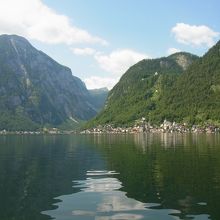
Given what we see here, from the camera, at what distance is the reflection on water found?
35656 millimetres

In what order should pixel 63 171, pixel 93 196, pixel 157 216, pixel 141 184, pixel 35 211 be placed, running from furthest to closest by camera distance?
pixel 63 171, pixel 141 184, pixel 93 196, pixel 35 211, pixel 157 216

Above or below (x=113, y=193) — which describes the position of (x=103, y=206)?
below

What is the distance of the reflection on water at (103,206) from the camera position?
3566 centimetres

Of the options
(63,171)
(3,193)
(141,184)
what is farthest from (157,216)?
(63,171)

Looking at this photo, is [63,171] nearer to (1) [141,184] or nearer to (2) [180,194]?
(1) [141,184]

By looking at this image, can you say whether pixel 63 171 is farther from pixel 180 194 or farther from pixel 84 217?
pixel 84 217

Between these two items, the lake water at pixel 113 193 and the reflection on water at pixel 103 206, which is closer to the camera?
the reflection on water at pixel 103 206

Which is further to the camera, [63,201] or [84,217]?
[63,201]

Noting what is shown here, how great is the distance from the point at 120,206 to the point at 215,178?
18.8 metres

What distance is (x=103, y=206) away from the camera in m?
39.8

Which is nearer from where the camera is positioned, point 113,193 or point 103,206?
point 103,206

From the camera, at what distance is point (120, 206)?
129ft

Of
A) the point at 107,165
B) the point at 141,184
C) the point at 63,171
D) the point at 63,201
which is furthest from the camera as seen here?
the point at 107,165

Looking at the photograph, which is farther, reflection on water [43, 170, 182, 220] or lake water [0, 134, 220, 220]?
lake water [0, 134, 220, 220]
